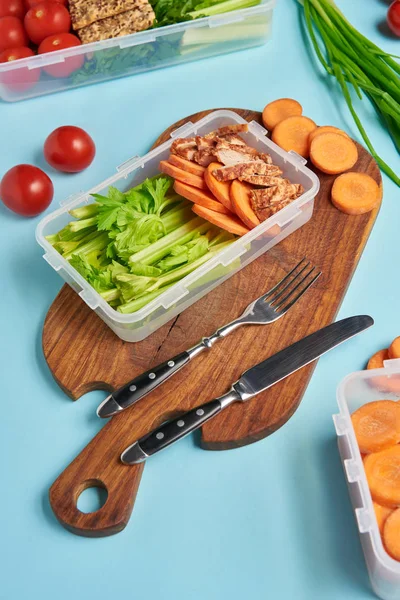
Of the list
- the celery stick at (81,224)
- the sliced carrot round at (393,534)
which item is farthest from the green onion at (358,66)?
the sliced carrot round at (393,534)

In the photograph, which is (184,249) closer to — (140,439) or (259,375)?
(259,375)

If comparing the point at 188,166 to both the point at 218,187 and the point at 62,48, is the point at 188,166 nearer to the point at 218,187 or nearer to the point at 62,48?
the point at 218,187

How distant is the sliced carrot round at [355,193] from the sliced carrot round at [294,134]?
17cm

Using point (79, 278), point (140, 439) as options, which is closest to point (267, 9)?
point (79, 278)

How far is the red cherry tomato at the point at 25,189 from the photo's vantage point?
7.67 ft

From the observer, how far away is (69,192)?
2510mm

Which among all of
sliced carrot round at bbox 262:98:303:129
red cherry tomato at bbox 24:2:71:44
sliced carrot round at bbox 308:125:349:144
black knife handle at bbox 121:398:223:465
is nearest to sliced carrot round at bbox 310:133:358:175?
sliced carrot round at bbox 308:125:349:144

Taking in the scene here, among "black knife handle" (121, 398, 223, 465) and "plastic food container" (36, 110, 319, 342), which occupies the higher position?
"plastic food container" (36, 110, 319, 342)

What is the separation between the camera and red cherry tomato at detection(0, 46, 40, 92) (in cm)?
265

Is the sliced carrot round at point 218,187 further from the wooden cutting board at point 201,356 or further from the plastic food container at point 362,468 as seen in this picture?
the plastic food container at point 362,468

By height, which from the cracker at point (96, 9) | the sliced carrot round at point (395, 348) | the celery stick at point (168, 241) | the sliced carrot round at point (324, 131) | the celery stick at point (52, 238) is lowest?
the sliced carrot round at point (395, 348)

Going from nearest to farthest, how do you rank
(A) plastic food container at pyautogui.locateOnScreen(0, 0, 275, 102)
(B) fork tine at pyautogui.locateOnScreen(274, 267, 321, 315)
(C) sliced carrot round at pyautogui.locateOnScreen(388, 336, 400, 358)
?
(C) sliced carrot round at pyautogui.locateOnScreen(388, 336, 400, 358) < (B) fork tine at pyautogui.locateOnScreen(274, 267, 321, 315) < (A) plastic food container at pyautogui.locateOnScreen(0, 0, 275, 102)

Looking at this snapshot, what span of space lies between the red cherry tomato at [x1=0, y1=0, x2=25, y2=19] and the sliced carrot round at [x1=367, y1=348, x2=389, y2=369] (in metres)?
1.90

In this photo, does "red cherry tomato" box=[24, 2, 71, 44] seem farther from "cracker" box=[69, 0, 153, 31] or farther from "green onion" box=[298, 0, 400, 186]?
"green onion" box=[298, 0, 400, 186]
